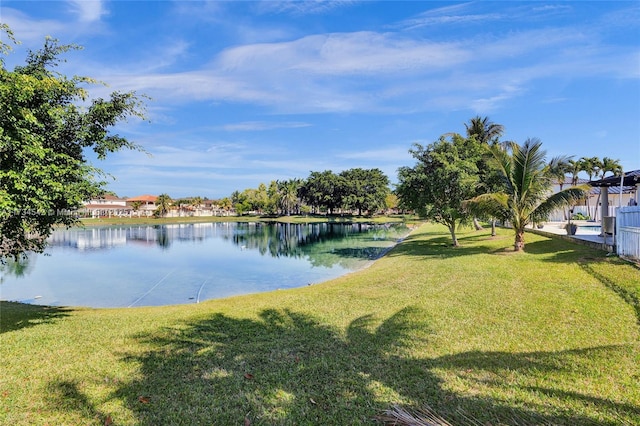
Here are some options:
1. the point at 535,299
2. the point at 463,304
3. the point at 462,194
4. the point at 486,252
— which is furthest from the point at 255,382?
the point at 462,194

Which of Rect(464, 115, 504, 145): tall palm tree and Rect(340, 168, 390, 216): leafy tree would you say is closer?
Rect(464, 115, 504, 145): tall palm tree

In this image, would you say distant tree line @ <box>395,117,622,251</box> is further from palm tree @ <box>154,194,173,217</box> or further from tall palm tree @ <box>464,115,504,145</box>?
palm tree @ <box>154,194,173,217</box>

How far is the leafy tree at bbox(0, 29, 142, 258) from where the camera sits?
6.11 m

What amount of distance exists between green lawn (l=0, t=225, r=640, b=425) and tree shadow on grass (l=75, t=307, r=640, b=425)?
0.07ft

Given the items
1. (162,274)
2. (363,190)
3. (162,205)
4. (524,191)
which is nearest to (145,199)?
(162,205)

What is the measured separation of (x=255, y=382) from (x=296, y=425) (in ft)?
3.78

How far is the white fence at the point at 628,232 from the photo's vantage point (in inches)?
378

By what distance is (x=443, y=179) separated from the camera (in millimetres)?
19812

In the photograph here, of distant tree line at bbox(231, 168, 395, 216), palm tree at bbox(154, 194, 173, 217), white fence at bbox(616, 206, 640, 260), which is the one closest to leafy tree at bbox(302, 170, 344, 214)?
distant tree line at bbox(231, 168, 395, 216)

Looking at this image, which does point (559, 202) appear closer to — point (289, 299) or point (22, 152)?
point (289, 299)

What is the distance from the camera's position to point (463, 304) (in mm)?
8375

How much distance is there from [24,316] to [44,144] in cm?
523

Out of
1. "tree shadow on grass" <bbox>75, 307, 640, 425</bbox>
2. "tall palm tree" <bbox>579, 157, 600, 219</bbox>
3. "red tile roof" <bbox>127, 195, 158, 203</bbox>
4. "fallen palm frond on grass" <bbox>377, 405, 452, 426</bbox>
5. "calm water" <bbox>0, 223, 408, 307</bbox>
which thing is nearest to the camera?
"fallen palm frond on grass" <bbox>377, 405, 452, 426</bbox>

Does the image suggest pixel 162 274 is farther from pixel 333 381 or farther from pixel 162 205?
pixel 162 205
